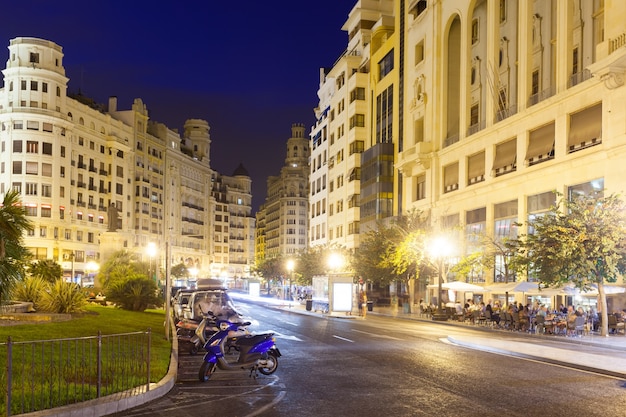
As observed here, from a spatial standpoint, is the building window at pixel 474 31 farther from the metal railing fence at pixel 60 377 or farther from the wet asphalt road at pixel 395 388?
the metal railing fence at pixel 60 377

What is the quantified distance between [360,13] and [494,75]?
4222 centimetres

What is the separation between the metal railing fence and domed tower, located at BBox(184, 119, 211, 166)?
160 m

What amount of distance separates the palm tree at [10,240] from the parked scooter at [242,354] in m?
4.56

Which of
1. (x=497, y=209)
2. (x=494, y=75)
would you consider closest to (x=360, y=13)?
(x=494, y=75)

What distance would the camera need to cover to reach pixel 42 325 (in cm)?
2070

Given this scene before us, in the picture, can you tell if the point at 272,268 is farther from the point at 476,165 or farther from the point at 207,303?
the point at 207,303

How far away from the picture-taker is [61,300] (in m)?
25.4

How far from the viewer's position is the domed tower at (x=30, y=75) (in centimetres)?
9512

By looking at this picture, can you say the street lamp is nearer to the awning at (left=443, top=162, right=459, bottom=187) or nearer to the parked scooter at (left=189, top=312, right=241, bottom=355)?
the awning at (left=443, top=162, right=459, bottom=187)

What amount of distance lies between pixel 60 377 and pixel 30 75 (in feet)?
307

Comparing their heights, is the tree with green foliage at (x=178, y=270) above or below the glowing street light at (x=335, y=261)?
below

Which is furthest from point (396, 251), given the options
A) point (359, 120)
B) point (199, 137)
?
point (199, 137)

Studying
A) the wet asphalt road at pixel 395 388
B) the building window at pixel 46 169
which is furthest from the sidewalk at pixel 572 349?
the building window at pixel 46 169

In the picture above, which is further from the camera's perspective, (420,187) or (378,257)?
(420,187)
